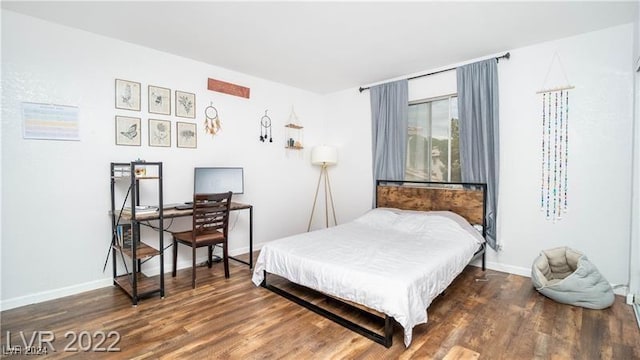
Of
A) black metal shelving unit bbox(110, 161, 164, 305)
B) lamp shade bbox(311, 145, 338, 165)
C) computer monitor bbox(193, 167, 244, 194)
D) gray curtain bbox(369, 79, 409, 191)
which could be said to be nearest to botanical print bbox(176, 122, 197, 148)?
computer monitor bbox(193, 167, 244, 194)

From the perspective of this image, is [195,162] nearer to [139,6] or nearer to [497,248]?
[139,6]

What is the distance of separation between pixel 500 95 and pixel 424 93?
92cm

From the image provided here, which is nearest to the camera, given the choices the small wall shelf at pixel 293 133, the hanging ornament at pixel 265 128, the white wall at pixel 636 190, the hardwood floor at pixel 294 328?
the hardwood floor at pixel 294 328

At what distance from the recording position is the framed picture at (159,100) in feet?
10.9

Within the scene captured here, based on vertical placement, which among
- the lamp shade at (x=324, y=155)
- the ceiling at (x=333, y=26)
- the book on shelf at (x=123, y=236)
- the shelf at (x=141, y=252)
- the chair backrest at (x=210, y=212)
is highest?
the ceiling at (x=333, y=26)

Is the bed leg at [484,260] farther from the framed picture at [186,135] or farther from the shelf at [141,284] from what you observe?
the framed picture at [186,135]

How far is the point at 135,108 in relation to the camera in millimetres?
3213

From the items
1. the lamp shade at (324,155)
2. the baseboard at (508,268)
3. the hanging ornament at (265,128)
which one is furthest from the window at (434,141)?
the hanging ornament at (265,128)

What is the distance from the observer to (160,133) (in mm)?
3402

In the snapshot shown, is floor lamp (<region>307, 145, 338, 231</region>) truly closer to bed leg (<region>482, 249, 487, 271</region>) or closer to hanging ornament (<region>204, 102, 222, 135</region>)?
hanging ornament (<region>204, 102, 222, 135</region>)

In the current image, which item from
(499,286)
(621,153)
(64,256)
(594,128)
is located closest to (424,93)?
(594,128)

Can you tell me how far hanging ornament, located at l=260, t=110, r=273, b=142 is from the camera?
4422mm

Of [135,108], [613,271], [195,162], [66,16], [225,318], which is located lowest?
[225,318]

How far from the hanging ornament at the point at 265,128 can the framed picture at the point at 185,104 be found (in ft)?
3.32
